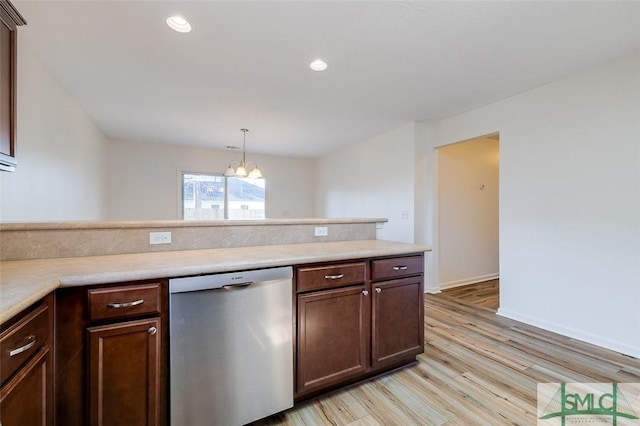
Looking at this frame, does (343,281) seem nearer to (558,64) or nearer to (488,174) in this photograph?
(558,64)

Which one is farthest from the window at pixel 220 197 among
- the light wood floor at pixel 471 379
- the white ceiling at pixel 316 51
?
the light wood floor at pixel 471 379

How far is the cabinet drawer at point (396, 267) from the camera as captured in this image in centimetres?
192

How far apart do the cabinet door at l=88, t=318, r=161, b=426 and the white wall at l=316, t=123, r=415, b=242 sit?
2.36 meters

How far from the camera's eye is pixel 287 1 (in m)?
1.70

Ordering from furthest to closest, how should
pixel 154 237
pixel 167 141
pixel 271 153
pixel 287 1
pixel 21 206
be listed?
pixel 271 153 < pixel 167 141 < pixel 21 206 < pixel 154 237 < pixel 287 1

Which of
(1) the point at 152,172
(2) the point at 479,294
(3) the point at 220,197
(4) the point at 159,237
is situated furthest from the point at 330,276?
(1) the point at 152,172

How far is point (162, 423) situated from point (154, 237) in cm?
106

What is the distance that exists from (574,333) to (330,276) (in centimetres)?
260

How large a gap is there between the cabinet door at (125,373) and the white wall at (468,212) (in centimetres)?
385

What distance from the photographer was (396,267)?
78.9 inches

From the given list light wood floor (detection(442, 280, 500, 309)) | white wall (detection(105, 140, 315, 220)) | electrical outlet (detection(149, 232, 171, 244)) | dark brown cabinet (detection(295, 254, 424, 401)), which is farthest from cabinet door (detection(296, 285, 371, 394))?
white wall (detection(105, 140, 315, 220))

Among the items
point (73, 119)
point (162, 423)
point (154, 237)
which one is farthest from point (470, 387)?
point (73, 119)

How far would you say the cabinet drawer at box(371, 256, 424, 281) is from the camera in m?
1.92

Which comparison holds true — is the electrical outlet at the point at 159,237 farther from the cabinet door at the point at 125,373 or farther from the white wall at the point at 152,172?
the white wall at the point at 152,172
